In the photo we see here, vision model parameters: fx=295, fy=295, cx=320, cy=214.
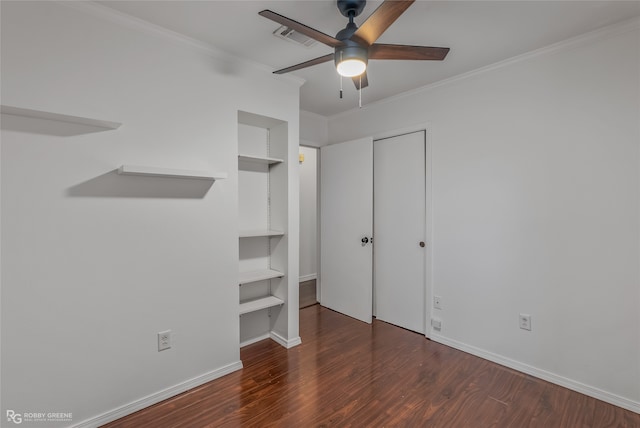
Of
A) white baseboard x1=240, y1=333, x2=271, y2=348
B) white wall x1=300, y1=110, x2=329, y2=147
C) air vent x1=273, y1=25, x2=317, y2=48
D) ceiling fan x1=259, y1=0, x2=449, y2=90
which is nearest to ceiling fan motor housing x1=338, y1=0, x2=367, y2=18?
ceiling fan x1=259, y1=0, x2=449, y2=90

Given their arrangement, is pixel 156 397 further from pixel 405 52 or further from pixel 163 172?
pixel 405 52

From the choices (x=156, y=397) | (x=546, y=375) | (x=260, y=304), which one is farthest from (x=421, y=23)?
(x=156, y=397)

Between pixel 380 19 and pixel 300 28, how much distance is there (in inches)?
15.8

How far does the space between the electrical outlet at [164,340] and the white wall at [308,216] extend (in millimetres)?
3024

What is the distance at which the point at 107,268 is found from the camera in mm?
1854

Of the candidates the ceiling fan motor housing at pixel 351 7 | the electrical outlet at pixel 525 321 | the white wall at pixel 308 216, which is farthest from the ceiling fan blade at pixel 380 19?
the white wall at pixel 308 216

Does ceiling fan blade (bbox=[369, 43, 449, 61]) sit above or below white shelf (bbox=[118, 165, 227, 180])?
above

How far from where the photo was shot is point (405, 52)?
1730mm

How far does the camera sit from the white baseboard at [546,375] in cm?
199

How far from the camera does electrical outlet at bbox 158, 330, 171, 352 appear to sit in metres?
2.07

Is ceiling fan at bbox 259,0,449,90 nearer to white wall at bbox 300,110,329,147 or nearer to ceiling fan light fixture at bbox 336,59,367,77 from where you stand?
A: ceiling fan light fixture at bbox 336,59,367,77

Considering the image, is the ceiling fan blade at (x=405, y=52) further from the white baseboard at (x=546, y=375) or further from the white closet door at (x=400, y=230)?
the white baseboard at (x=546, y=375)

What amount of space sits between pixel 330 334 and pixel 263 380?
3.21ft

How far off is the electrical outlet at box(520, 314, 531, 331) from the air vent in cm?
273
